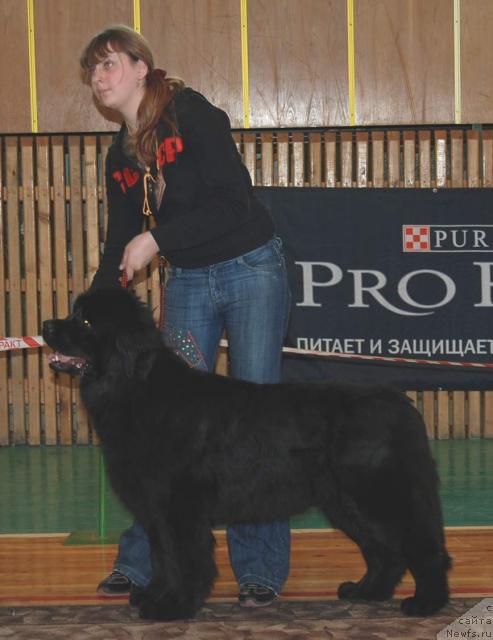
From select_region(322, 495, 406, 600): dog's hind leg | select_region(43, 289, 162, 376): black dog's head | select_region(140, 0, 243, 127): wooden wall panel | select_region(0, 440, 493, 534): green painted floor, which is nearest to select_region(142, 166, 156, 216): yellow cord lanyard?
select_region(43, 289, 162, 376): black dog's head

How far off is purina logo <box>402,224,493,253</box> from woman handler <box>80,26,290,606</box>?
4.73 metres

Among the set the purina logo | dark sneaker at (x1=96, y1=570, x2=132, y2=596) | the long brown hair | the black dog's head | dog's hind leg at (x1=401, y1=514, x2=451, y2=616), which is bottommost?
dark sneaker at (x1=96, y1=570, x2=132, y2=596)

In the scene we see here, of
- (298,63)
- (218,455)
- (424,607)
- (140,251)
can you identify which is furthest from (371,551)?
(298,63)

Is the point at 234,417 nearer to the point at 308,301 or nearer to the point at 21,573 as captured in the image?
the point at 21,573

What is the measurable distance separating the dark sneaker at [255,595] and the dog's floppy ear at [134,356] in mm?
943

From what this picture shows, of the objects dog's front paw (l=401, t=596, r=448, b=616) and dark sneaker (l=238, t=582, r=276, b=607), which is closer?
dog's front paw (l=401, t=596, r=448, b=616)

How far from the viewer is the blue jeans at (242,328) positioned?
132 inches

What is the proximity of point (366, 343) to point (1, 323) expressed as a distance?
3581mm

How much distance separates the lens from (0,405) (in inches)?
346

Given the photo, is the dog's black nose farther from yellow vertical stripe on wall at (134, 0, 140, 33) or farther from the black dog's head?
yellow vertical stripe on wall at (134, 0, 140, 33)

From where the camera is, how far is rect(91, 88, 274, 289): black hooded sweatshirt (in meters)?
3.18

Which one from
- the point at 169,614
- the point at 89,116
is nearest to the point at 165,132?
the point at 169,614

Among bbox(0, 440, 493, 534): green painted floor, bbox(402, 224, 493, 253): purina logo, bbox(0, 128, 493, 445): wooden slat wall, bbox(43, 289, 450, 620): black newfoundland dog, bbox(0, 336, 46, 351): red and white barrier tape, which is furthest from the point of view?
bbox(0, 128, 493, 445): wooden slat wall

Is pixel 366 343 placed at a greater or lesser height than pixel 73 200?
lesser
